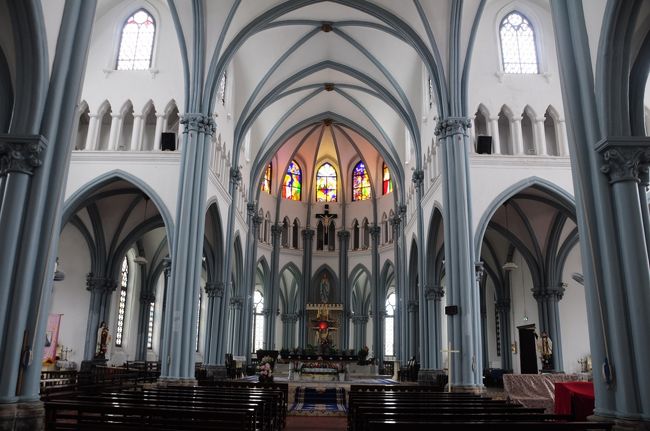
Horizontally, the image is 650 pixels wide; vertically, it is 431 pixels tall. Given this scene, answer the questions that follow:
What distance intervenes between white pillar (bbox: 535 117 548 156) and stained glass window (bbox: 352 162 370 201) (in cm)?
2045

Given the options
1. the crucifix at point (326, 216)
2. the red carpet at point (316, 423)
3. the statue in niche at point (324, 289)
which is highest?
the crucifix at point (326, 216)

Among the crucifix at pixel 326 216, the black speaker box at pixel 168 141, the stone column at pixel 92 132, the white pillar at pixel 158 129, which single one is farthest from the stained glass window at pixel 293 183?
the stone column at pixel 92 132

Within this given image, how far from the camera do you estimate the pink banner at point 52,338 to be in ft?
85.6

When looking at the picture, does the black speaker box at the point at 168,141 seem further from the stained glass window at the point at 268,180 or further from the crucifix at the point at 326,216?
the crucifix at the point at 326,216

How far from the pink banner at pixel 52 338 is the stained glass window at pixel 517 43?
23.0 m

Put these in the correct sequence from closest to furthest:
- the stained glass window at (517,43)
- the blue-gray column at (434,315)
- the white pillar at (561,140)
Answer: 1. the white pillar at (561,140)
2. the stained glass window at (517,43)
3. the blue-gray column at (434,315)

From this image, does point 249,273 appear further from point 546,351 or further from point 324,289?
point 546,351

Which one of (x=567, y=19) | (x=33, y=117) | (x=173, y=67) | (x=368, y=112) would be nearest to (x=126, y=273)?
(x=173, y=67)

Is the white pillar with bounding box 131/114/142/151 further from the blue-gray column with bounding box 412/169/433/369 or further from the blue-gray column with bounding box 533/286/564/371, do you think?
the blue-gray column with bounding box 533/286/564/371

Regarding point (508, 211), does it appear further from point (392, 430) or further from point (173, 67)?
point (392, 430)

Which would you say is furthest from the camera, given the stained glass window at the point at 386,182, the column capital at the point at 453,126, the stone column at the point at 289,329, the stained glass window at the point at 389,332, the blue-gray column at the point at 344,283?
the stained glass window at the point at 389,332

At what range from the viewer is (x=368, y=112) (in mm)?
32844

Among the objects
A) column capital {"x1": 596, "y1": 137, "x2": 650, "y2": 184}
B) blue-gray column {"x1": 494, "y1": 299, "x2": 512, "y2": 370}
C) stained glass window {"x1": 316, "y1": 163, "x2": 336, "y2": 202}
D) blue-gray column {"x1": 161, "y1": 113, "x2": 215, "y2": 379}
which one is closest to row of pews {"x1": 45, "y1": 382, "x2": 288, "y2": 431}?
column capital {"x1": 596, "y1": 137, "x2": 650, "y2": 184}

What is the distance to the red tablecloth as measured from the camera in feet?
39.3
